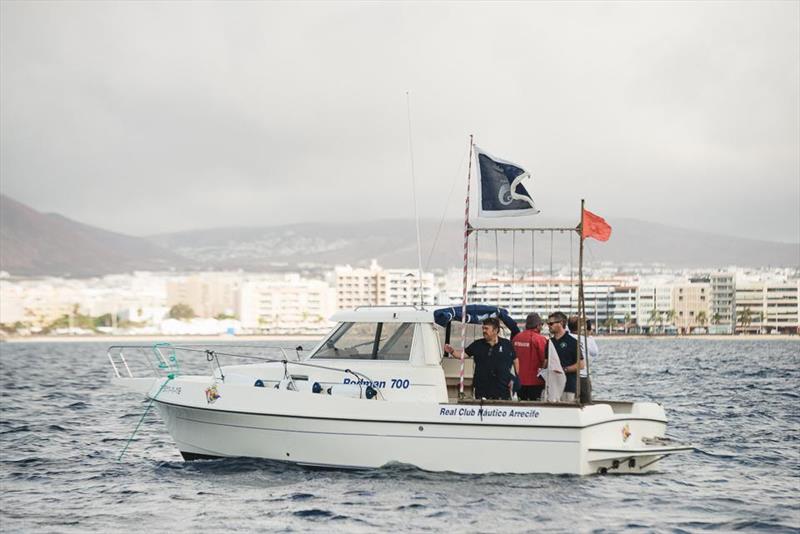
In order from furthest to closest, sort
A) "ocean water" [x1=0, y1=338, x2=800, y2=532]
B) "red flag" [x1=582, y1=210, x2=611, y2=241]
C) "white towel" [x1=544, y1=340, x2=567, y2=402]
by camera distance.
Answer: "white towel" [x1=544, y1=340, x2=567, y2=402] < "red flag" [x1=582, y1=210, x2=611, y2=241] < "ocean water" [x1=0, y1=338, x2=800, y2=532]

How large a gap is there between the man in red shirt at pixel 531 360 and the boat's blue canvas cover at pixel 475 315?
53cm

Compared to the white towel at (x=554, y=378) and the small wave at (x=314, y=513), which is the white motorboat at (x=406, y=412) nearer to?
the white towel at (x=554, y=378)

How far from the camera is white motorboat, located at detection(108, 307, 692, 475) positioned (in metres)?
14.6

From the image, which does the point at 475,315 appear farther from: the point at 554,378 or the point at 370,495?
the point at 370,495

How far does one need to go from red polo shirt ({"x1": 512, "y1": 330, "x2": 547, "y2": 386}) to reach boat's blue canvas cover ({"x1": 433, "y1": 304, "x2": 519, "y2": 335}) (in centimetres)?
56

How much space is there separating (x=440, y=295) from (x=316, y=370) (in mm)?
6112

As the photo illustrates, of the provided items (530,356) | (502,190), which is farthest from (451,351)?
(502,190)

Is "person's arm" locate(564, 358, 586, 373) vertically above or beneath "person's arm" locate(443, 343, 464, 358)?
beneath

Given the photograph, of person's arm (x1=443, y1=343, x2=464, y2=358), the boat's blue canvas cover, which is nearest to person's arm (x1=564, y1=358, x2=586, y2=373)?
the boat's blue canvas cover

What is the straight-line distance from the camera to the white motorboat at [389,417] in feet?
48.1

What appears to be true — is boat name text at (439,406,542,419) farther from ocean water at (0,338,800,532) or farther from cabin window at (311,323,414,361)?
cabin window at (311,323,414,361)

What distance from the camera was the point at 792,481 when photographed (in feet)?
53.4

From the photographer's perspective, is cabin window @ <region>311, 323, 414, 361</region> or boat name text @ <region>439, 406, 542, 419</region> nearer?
boat name text @ <region>439, 406, 542, 419</region>

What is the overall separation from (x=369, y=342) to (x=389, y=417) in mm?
1861
